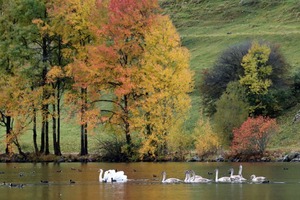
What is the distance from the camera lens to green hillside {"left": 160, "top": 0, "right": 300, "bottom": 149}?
106m

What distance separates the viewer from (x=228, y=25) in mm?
128500

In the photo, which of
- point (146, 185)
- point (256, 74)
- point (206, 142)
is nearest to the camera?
point (146, 185)

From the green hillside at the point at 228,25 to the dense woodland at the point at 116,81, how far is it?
15.0m

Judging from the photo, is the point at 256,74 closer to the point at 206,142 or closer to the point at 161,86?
the point at 161,86

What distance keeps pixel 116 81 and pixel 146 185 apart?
26540 mm

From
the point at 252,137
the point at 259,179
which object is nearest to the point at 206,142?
the point at 252,137

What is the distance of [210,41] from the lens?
117 meters

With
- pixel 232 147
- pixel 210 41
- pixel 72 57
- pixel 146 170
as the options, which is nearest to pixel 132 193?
pixel 146 170

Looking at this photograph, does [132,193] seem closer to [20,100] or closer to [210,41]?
[20,100]

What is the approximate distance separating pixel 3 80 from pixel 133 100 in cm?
1146

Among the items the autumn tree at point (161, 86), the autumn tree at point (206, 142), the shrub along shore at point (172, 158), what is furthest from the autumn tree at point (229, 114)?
the autumn tree at point (161, 86)

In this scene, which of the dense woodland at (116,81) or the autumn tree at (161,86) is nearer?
the dense woodland at (116,81)

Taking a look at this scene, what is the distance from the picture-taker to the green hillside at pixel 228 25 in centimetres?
10625

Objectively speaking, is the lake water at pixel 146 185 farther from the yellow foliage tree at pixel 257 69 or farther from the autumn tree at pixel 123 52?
the yellow foliage tree at pixel 257 69
